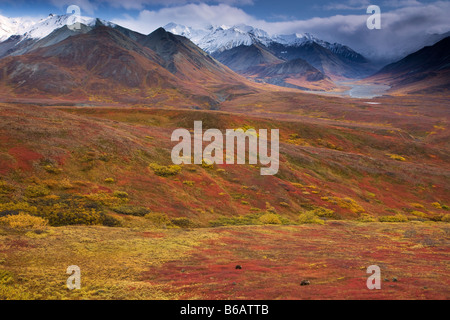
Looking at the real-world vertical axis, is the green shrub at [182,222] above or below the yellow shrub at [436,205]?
below

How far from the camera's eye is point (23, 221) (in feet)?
58.5

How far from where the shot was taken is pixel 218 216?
27.6 meters

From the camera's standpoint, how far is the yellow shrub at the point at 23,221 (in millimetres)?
17125

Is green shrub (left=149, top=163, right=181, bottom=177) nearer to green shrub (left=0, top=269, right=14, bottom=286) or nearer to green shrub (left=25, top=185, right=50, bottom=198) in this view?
green shrub (left=25, top=185, right=50, bottom=198)

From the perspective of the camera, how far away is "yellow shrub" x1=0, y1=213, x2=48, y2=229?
56.2ft

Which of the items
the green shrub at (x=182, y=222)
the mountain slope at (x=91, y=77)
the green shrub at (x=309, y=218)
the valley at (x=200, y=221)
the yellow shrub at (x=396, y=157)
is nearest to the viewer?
the valley at (x=200, y=221)

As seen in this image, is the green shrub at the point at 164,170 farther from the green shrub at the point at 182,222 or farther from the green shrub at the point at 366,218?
the green shrub at the point at 366,218

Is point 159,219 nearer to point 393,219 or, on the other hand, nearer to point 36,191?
point 36,191

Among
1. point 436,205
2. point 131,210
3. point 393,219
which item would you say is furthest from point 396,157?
point 131,210

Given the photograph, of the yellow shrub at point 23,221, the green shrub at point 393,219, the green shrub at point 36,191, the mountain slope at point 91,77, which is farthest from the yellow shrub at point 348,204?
the mountain slope at point 91,77

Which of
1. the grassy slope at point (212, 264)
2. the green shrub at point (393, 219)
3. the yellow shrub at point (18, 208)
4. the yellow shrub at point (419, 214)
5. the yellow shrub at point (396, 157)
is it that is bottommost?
the grassy slope at point (212, 264)

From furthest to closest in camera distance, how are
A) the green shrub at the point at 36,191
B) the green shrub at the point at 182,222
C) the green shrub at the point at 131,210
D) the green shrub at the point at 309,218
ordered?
1. the green shrub at the point at 309,218
2. the green shrub at the point at 182,222
3. the green shrub at the point at 131,210
4. the green shrub at the point at 36,191

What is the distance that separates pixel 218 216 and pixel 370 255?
13.5m
